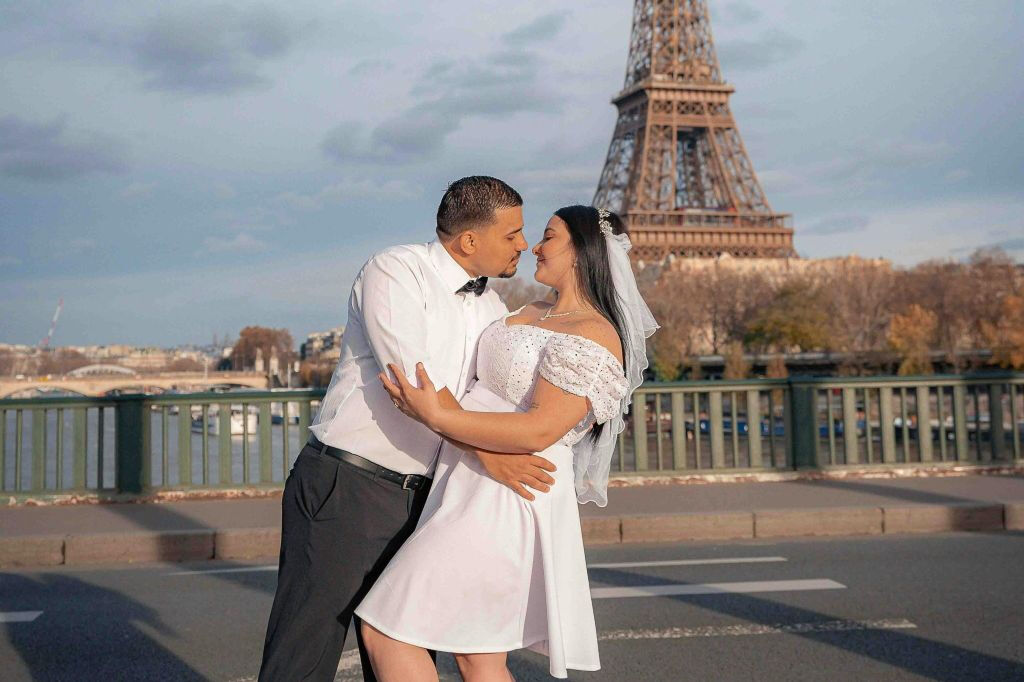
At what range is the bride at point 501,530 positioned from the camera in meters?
2.59

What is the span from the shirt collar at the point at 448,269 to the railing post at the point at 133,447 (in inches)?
287

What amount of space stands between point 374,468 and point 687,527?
580 centimetres

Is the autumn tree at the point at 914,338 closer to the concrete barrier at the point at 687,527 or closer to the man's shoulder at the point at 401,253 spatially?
the concrete barrier at the point at 687,527

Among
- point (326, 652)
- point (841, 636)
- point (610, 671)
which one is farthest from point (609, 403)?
point (841, 636)

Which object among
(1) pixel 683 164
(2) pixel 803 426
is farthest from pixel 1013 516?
(1) pixel 683 164

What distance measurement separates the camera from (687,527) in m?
8.21

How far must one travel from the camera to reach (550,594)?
2.63 meters

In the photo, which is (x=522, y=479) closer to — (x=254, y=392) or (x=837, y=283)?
(x=254, y=392)

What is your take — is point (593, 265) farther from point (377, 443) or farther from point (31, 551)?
point (31, 551)

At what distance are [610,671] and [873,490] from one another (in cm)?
583

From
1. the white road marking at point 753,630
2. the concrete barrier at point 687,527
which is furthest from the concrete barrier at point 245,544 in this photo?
the white road marking at point 753,630

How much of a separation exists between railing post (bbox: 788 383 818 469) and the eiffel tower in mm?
56900

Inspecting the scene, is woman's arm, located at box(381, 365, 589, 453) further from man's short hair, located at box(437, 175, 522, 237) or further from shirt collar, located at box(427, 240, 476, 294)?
man's short hair, located at box(437, 175, 522, 237)

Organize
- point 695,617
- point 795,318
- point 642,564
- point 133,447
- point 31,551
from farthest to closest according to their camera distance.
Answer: point 795,318 → point 133,447 → point 31,551 → point 642,564 → point 695,617
